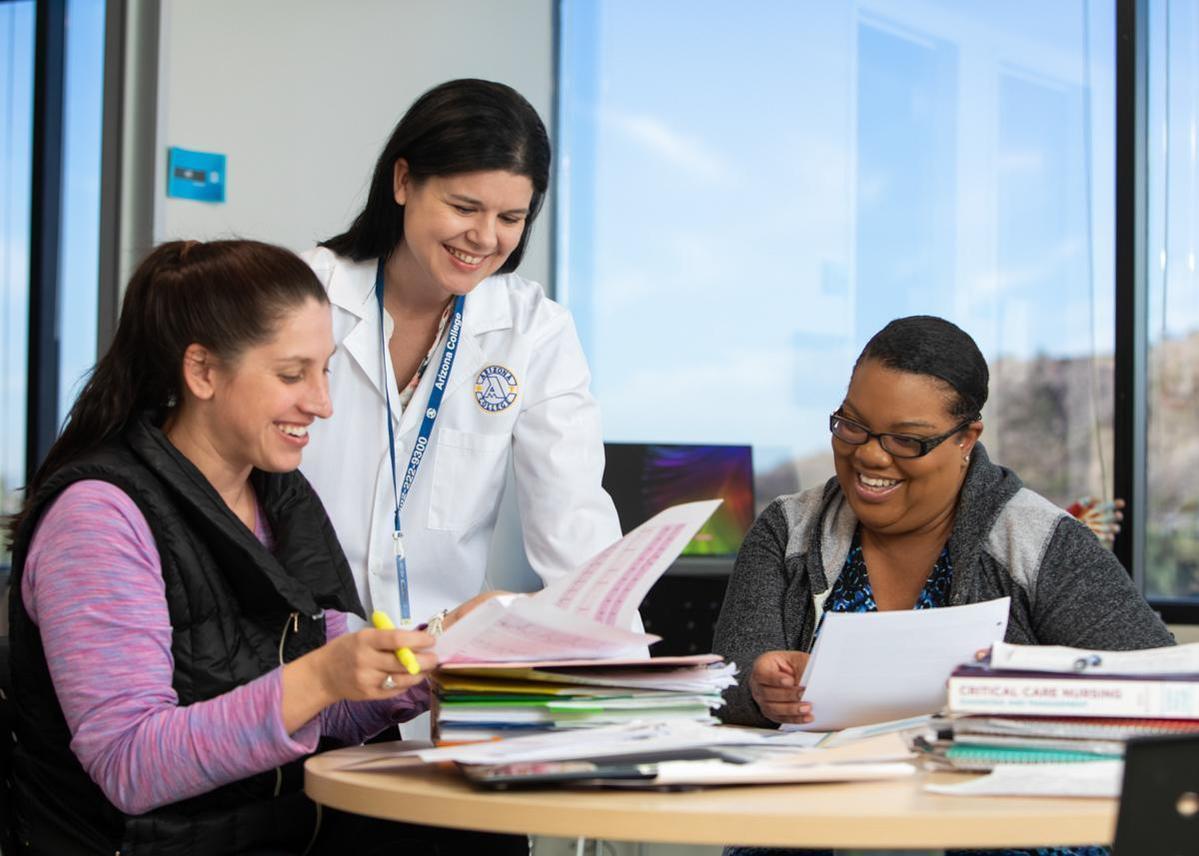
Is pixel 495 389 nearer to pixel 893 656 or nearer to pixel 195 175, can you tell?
pixel 893 656

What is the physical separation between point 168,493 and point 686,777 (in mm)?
658

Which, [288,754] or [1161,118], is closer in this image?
[288,754]

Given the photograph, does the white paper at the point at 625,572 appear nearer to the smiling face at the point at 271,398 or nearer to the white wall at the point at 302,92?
A: the smiling face at the point at 271,398

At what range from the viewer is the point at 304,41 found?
3471 millimetres

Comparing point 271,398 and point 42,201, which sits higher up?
point 42,201

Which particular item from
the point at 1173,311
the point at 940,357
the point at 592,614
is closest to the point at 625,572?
the point at 592,614

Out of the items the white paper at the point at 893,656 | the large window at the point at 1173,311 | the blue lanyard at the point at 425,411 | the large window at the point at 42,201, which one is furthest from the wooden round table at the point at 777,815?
the large window at the point at 42,201

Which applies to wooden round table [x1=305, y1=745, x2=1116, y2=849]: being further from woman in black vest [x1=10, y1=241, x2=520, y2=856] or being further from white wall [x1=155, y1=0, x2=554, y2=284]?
white wall [x1=155, y1=0, x2=554, y2=284]

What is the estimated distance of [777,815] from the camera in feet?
3.33

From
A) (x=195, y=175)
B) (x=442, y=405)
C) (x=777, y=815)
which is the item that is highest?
(x=195, y=175)

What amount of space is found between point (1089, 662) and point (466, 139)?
1171mm

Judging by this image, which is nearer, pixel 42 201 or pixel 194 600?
pixel 194 600

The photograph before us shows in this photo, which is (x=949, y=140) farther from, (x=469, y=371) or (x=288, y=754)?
(x=288, y=754)

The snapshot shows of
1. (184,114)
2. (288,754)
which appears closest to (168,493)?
(288,754)
